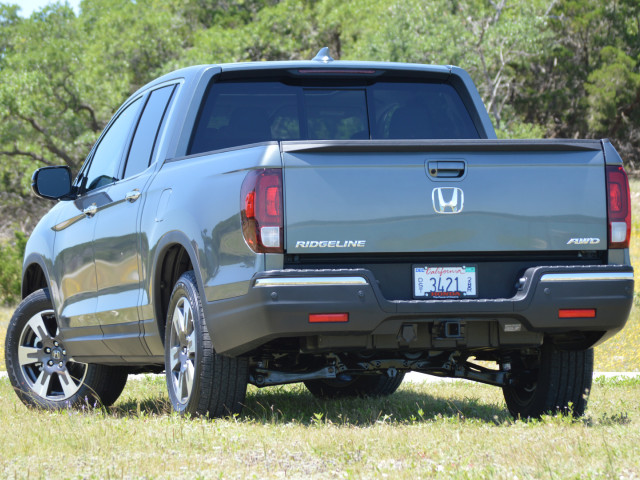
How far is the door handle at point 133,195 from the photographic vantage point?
21.3ft

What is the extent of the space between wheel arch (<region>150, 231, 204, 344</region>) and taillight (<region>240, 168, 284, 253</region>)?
0.86m

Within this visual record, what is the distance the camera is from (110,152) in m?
7.61

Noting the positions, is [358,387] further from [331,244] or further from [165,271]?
[331,244]

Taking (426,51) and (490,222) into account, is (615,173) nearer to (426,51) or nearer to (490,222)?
(490,222)

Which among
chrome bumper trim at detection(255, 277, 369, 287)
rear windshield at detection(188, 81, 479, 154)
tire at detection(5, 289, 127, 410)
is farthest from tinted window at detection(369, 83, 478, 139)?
tire at detection(5, 289, 127, 410)

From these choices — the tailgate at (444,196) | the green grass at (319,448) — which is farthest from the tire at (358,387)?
the tailgate at (444,196)

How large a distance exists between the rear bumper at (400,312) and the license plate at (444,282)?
7cm

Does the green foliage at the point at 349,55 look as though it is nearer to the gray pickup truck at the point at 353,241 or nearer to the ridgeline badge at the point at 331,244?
the gray pickup truck at the point at 353,241

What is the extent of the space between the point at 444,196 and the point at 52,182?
3.30 m

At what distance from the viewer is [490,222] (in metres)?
5.43

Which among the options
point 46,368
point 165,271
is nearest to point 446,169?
point 165,271

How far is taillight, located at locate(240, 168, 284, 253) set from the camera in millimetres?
5133

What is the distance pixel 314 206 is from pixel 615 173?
1.66m

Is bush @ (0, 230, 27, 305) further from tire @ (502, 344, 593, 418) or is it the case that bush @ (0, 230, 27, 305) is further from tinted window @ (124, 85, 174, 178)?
tire @ (502, 344, 593, 418)
